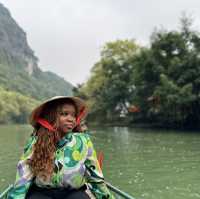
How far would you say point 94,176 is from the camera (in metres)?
3.80

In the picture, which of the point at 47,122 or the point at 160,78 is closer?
the point at 47,122

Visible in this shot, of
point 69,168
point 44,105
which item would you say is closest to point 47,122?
point 44,105

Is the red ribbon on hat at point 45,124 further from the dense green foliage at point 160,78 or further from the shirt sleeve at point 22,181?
the dense green foliage at point 160,78

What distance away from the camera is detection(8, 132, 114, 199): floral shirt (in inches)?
141

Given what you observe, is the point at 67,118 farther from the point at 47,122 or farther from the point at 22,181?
the point at 22,181

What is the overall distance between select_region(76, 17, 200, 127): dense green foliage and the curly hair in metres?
29.7

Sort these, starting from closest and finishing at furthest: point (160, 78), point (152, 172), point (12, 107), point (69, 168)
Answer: point (69, 168), point (152, 172), point (160, 78), point (12, 107)

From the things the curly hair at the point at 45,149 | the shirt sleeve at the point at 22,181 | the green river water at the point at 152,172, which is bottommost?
the green river water at the point at 152,172

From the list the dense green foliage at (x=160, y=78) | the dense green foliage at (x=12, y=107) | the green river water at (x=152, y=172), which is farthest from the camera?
the dense green foliage at (x=12, y=107)

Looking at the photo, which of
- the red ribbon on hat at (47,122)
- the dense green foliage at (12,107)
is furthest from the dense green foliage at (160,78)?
the dense green foliage at (12,107)

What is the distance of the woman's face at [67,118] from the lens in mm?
3760

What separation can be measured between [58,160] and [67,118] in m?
0.39

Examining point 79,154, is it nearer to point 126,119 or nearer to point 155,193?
point 155,193

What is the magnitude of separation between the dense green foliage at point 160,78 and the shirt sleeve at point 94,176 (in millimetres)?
29653
